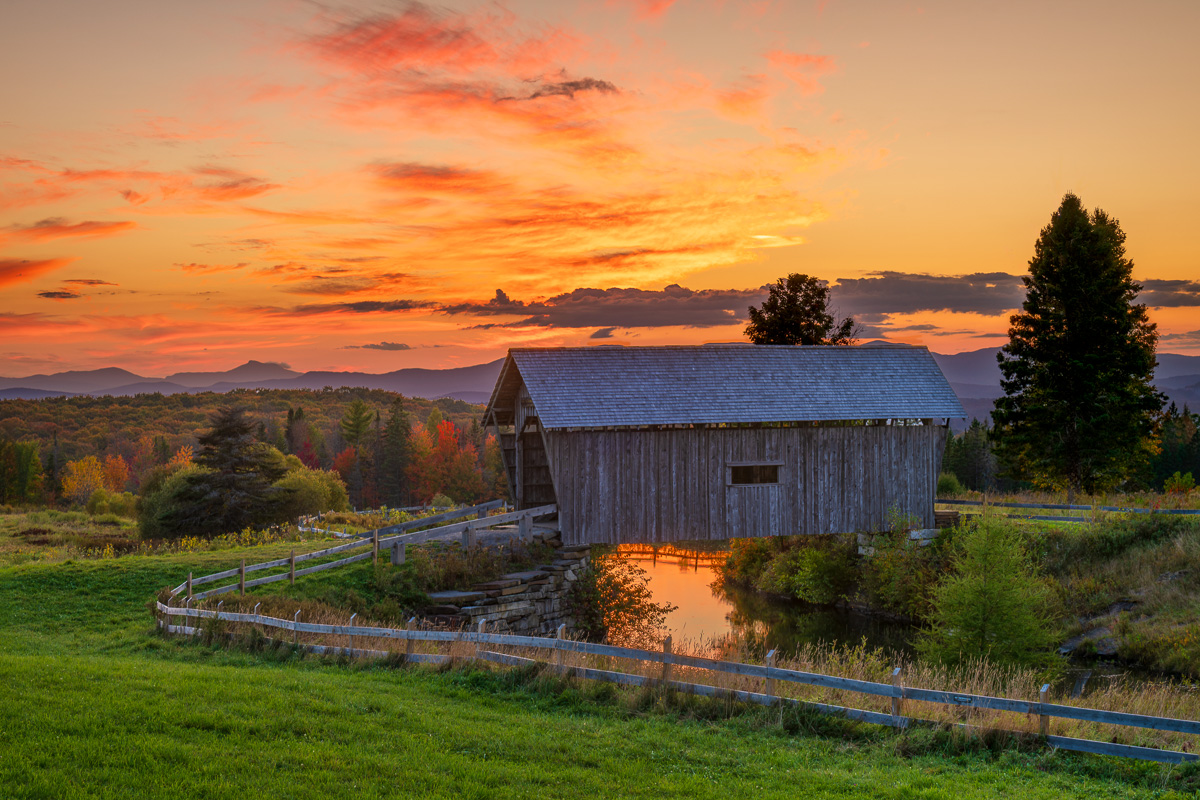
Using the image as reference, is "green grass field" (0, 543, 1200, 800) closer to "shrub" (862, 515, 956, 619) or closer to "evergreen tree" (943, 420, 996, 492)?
"shrub" (862, 515, 956, 619)

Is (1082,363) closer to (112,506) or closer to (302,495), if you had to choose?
(302,495)

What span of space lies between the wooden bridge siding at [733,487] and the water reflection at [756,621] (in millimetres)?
3475

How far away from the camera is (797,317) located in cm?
4400

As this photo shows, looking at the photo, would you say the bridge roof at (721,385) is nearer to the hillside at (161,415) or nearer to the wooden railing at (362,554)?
the wooden railing at (362,554)

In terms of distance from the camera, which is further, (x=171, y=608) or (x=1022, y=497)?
(x=1022, y=497)

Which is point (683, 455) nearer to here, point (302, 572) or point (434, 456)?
point (302, 572)

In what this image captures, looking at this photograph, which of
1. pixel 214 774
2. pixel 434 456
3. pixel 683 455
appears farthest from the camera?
pixel 434 456

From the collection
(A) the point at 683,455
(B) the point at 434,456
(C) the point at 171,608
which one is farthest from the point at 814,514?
(B) the point at 434,456

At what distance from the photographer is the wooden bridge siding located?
23.2 meters

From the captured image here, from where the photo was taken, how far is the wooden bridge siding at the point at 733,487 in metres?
23.2

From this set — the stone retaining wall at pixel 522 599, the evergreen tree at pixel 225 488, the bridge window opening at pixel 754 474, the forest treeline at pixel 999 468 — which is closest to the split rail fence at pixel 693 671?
the stone retaining wall at pixel 522 599

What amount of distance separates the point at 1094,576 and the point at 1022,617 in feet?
29.8

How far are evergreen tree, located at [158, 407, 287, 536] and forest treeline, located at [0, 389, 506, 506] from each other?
547 inches

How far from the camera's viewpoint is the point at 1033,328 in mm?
34375
